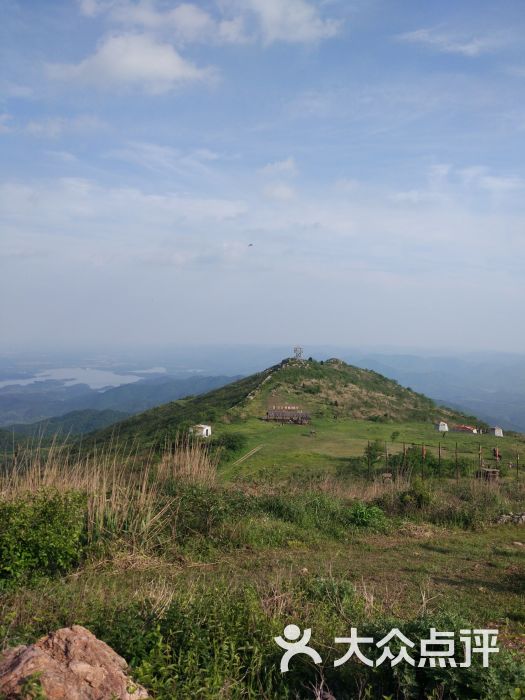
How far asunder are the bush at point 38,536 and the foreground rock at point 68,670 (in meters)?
3.21

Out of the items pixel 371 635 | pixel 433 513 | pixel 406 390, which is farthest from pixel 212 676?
pixel 406 390

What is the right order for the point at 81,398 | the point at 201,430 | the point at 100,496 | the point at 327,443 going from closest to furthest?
the point at 100,496 < the point at 201,430 < the point at 327,443 < the point at 81,398

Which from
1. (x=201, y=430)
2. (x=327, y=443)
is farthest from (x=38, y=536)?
(x=327, y=443)

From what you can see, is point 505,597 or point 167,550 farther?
point 167,550

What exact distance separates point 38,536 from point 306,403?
22.9 m

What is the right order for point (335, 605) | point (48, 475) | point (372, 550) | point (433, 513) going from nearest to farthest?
point (335, 605)
point (48, 475)
point (372, 550)
point (433, 513)

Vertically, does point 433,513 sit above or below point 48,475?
below

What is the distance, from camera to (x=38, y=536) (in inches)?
269

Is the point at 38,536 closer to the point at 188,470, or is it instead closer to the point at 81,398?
the point at 188,470

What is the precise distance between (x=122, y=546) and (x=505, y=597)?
5538mm

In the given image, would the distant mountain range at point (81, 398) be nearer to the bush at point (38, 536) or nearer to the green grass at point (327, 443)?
the green grass at point (327, 443)

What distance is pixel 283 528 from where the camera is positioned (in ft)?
32.4

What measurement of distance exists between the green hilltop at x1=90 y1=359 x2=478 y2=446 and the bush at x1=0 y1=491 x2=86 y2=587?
1474cm

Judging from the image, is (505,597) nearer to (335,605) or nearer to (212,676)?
(335,605)
